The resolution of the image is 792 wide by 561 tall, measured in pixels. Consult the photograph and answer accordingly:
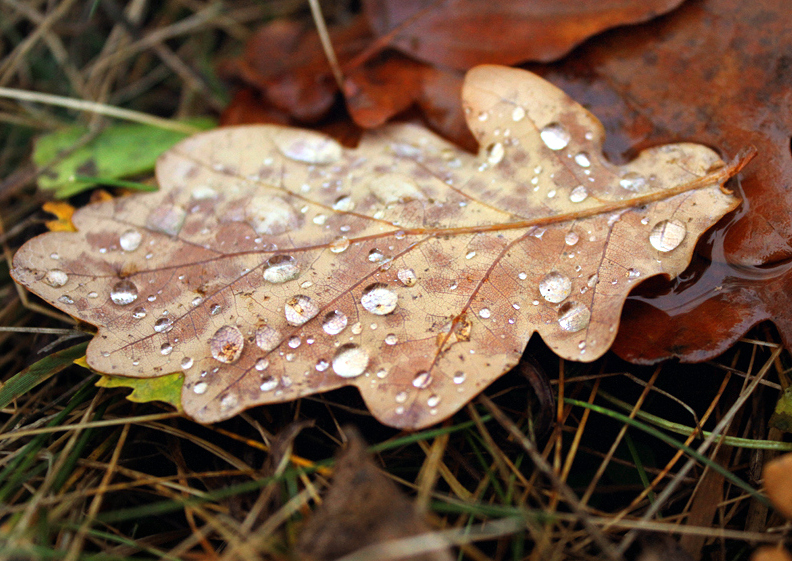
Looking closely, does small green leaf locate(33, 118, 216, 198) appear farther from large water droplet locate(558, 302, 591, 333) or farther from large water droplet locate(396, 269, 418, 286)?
large water droplet locate(558, 302, 591, 333)

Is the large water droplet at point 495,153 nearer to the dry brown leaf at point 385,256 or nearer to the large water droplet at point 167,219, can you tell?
the dry brown leaf at point 385,256

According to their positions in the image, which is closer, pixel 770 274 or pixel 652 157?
pixel 770 274

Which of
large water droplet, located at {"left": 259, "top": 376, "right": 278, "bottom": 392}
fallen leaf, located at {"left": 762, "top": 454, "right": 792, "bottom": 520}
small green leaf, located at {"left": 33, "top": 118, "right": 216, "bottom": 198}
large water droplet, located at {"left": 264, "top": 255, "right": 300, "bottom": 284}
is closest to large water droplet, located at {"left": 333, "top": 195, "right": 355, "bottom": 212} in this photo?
large water droplet, located at {"left": 264, "top": 255, "right": 300, "bottom": 284}

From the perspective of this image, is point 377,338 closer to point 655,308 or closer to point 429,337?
point 429,337

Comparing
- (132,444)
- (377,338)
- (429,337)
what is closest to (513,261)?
(429,337)

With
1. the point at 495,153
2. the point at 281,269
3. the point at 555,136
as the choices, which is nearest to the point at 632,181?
the point at 555,136
